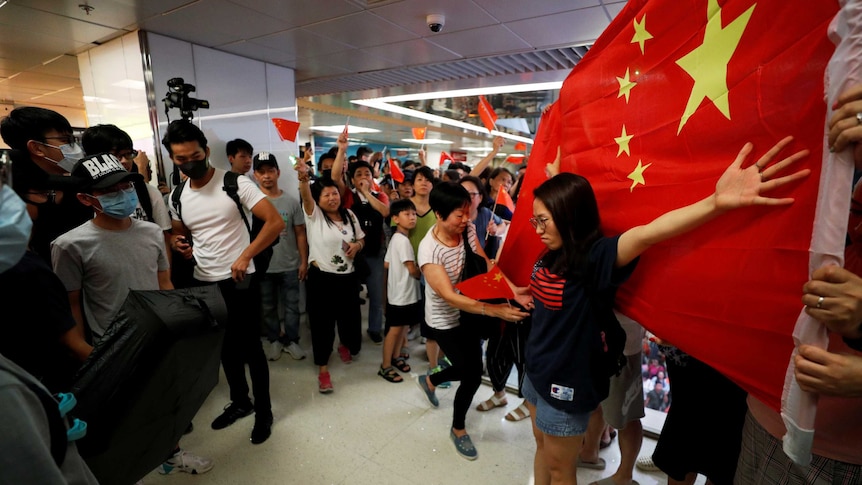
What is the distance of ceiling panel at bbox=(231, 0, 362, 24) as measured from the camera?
9.09 feet

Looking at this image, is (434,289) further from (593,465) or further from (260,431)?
(260,431)

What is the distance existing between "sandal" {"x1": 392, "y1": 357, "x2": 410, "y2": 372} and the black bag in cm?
116

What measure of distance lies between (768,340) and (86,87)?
211 inches

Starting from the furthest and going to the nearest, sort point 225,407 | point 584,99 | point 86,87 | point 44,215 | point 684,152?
point 86,87 < point 225,407 < point 44,215 < point 584,99 < point 684,152

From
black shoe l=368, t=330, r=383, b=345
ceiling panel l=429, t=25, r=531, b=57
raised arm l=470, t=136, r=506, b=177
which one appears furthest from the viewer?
black shoe l=368, t=330, r=383, b=345

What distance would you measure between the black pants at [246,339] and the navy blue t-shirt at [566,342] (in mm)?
1647

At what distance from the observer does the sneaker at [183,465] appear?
2011 millimetres

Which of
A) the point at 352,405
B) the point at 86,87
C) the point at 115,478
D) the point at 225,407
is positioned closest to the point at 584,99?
the point at 115,478

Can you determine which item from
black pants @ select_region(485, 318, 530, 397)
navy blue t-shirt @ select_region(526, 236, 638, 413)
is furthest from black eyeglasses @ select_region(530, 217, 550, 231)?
black pants @ select_region(485, 318, 530, 397)

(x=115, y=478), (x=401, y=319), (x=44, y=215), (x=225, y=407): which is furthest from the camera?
(x=401, y=319)

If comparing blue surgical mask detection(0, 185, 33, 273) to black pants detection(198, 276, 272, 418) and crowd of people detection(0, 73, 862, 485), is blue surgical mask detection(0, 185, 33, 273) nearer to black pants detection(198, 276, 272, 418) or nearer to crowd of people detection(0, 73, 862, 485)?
crowd of people detection(0, 73, 862, 485)

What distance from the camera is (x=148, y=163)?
329 centimetres

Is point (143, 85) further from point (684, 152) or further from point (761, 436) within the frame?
point (761, 436)

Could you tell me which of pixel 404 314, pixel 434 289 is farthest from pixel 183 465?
pixel 434 289
